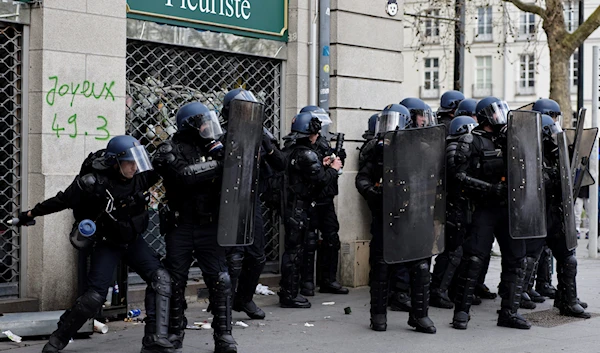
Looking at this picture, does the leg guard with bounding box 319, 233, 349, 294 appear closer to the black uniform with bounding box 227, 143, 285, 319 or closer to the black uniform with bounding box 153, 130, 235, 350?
the black uniform with bounding box 227, 143, 285, 319

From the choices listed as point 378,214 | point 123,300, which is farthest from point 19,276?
point 378,214

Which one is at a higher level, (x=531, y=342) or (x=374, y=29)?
(x=374, y=29)

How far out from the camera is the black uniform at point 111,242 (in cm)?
628

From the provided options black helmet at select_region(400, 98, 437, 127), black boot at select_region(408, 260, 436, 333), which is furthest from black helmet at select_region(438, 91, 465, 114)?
black boot at select_region(408, 260, 436, 333)

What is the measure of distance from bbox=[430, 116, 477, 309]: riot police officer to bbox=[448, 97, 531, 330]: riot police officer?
0.39 feet

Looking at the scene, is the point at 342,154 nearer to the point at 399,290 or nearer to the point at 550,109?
the point at 399,290

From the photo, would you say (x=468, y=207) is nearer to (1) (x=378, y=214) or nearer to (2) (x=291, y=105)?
(1) (x=378, y=214)

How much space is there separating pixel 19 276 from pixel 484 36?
155ft

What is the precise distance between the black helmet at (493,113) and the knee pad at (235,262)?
2.34m

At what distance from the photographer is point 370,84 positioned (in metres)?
10.5

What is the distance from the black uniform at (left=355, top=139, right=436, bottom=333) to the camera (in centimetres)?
756

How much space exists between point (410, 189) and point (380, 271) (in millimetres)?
712

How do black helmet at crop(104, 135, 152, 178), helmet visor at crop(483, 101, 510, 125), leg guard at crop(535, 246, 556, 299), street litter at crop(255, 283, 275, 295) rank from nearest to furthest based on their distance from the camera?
black helmet at crop(104, 135, 152, 178) < helmet visor at crop(483, 101, 510, 125) < street litter at crop(255, 283, 275, 295) < leg guard at crop(535, 246, 556, 299)

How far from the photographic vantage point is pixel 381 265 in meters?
7.54
